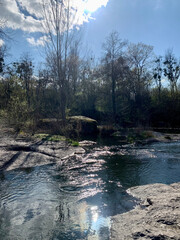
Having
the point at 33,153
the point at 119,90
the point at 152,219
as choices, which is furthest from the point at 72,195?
the point at 119,90

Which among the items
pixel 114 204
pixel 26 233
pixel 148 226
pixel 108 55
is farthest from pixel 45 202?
pixel 108 55

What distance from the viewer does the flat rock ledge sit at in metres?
3.23

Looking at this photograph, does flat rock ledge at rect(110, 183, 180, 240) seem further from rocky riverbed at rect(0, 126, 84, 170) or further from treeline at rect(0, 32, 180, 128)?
treeline at rect(0, 32, 180, 128)

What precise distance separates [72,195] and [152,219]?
2.29 meters

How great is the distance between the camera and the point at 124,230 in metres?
3.52

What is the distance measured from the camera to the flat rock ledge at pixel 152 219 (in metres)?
3.23

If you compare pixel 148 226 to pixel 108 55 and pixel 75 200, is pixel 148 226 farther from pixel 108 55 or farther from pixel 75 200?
pixel 108 55

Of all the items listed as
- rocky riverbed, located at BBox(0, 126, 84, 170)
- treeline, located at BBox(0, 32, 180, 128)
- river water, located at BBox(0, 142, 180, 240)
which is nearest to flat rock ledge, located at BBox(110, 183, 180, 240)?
river water, located at BBox(0, 142, 180, 240)

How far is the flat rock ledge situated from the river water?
24 cm

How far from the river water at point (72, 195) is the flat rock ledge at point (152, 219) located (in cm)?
24

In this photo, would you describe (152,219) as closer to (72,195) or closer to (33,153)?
(72,195)

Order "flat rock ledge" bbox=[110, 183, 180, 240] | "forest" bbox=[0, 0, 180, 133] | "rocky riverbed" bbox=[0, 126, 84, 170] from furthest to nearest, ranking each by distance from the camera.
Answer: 1. "forest" bbox=[0, 0, 180, 133]
2. "rocky riverbed" bbox=[0, 126, 84, 170]
3. "flat rock ledge" bbox=[110, 183, 180, 240]

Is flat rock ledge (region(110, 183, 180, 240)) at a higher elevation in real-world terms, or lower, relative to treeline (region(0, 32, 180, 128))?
lower

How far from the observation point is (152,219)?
3732mm
